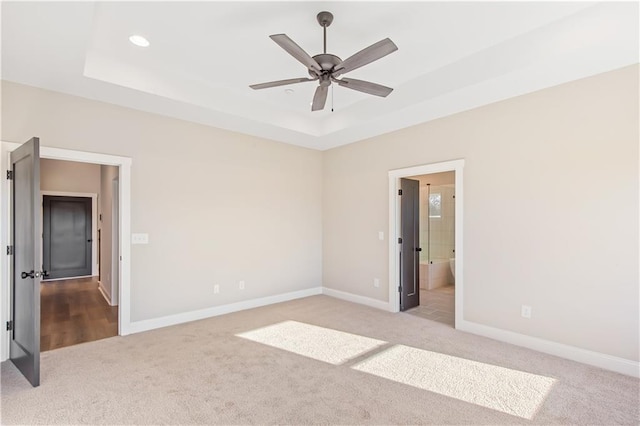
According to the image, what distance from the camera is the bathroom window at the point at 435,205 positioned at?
24.2 feet

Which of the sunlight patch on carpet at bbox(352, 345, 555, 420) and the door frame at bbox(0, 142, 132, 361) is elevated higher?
the door frame at bbox(0, 142, 132, 361)

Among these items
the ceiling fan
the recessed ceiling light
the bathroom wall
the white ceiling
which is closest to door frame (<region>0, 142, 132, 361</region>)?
the white ceiling

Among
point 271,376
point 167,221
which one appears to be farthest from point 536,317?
point 167,221

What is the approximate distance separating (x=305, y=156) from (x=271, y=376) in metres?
3.96

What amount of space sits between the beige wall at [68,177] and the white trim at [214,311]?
5.34 m

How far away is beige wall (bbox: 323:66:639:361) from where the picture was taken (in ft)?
9.57

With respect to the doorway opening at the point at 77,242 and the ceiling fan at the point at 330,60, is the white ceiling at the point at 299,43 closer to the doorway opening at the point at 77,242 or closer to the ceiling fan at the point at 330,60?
the ceiling fan at the point at 330,60

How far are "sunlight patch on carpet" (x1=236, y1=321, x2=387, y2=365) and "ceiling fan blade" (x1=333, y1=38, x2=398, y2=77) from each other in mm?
2705

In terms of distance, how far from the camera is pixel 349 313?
473 cm

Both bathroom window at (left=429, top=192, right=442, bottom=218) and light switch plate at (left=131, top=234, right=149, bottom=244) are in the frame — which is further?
bathroom window at (left=429, top=192, right=442, bottom=218)

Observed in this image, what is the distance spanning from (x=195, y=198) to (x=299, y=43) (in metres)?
2.56

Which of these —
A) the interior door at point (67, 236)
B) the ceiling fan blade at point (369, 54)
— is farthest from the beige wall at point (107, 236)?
the ceiling fan blade at point (369, 54)

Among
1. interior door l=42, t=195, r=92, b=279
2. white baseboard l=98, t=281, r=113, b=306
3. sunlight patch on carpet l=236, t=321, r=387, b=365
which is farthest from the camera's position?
interior door l=42, t=195, r=92, b=279

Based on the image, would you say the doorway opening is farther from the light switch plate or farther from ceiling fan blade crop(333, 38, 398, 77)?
ceiling fan blade crop(333, 38, 398, 77)
